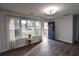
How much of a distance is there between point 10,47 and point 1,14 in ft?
5.92

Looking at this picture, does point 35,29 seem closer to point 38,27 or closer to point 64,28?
point 38,27

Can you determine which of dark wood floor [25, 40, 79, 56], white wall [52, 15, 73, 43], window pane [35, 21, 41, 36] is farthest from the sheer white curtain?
white wall [52, 15, 73, 43]

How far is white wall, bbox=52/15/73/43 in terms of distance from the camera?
5609 millimetres

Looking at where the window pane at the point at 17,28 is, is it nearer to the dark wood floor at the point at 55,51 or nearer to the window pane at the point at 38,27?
the dark wood floor at the point at 55,51

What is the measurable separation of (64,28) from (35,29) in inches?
89.4

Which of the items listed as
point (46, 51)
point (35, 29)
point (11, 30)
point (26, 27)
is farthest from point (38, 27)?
point (46, 51)

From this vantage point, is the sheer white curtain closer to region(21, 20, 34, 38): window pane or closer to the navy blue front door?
region(21, 20, 34, 38): window pane

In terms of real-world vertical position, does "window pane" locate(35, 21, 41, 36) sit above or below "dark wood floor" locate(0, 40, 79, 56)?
above

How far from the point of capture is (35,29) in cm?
607

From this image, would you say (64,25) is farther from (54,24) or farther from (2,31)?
(2,31)

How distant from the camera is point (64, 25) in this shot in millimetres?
6156

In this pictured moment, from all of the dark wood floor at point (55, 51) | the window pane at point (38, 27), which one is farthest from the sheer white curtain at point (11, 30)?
the window pane at point (38, 27)

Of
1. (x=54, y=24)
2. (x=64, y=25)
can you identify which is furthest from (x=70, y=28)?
(x=54, y=24)

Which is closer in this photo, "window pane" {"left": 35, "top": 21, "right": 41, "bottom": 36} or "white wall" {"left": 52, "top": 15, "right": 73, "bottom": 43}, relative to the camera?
"white wall" {"left": 52, "top": 15, "right": 73, "bottom": 43}
